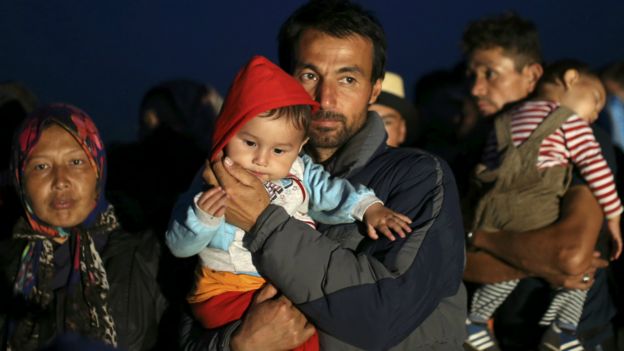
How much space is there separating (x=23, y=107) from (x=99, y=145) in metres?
1.77

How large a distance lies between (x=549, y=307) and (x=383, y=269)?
151 cm

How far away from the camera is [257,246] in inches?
86.4

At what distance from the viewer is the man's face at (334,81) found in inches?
108

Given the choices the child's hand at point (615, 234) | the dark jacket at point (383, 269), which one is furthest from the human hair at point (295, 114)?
the child's hand at point (615, 234)

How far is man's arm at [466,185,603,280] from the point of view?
Result: 317 cm

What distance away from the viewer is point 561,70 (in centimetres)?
373

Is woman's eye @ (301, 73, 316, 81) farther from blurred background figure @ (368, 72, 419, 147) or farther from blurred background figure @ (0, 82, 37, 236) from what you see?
blurred background figure @ (0, 82, 37, 236)

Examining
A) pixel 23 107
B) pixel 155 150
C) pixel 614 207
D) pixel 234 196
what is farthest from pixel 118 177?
pixel 614 207

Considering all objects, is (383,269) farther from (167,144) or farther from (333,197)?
(167,144)

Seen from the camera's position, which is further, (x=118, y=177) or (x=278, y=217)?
(x=118, y=177)

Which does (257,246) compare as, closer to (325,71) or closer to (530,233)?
(325,71)

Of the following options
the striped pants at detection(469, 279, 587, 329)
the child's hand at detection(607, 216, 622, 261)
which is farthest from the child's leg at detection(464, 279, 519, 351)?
the child's hand at detection(607, 216, 622, 261)

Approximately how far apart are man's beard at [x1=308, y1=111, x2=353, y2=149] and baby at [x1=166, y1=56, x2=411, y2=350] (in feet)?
0.87

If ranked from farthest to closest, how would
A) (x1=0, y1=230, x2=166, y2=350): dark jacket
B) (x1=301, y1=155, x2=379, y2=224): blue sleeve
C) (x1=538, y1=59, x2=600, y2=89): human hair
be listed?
(x1=538, y1=59, x2=600, y2=89): human hair, (x1=0, y1=230, x2=166, y2=350): dark jacket, (x1=301, y1=155, x2=379, y2=224): blue sleeve
